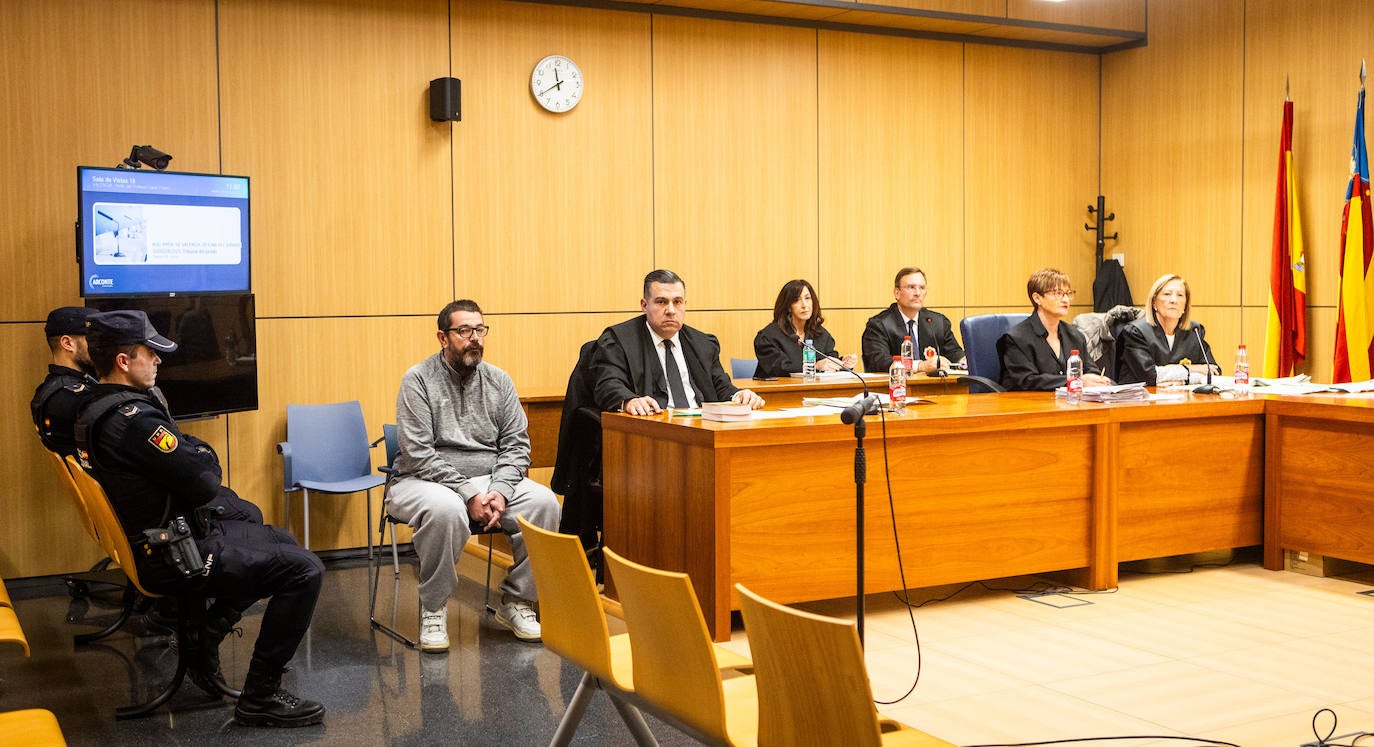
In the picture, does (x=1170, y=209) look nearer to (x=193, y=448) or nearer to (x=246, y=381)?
(x=246, y=381)

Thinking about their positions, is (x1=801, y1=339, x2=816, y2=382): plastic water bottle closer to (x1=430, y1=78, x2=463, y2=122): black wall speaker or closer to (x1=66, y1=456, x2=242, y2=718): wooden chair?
(x1=430, y1=78, x2=463, y2=122): black wall speaker

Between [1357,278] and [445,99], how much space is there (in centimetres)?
542

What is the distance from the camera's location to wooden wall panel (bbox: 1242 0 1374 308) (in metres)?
7.77

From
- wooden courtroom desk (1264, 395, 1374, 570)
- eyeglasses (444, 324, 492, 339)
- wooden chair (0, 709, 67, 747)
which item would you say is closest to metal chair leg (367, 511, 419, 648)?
eyeglasses (444, 324, 492, 339)

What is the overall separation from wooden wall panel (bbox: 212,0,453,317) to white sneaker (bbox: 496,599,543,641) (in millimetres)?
2518

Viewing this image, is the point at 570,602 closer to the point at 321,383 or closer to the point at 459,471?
the point at 459,471

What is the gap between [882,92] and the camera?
8.68m

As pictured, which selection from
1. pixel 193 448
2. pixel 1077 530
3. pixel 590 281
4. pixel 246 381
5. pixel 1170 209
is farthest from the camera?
pixel 1170 209

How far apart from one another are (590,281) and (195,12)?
8.53 ft

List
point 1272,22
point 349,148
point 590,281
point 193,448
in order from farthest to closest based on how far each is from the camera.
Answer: point 1272,22 < point 590,281 < point 349,148 < point 193,448

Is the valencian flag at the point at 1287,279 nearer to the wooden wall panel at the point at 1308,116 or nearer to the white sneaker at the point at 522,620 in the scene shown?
the wooden wall panel at the point at 1308,116

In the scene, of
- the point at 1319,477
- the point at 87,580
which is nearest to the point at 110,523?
the point at 87,580

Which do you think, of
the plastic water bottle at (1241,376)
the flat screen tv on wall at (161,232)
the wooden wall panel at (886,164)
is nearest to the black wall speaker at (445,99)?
the flat screen tv on wall at (161,232)

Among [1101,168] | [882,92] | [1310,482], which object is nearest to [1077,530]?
[1310,482]
